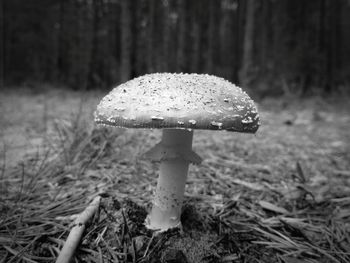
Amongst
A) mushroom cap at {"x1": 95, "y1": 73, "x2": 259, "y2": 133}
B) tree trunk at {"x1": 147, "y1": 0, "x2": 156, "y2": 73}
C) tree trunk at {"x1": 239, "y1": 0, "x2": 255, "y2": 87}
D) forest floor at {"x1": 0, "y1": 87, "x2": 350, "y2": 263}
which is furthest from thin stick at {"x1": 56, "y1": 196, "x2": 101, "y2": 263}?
tree trunk at {"x1": 147, "y1": 0, "x2": 156, "y2": 73}

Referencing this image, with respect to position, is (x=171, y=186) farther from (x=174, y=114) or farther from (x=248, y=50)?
(x=248, y=50)

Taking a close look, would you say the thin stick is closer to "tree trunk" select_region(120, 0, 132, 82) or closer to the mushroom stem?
the mushroom stem

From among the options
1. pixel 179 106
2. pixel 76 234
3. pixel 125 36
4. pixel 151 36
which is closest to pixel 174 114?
pixel 179 106

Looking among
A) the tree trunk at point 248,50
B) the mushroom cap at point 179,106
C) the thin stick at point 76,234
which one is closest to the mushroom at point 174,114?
the mushroom cap at point 179,106

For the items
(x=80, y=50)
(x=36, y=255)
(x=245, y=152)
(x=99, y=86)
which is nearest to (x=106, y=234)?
(x=36, y=255)

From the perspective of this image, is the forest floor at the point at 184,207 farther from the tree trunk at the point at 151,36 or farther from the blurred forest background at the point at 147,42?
the tree trunk at the point at 151,36
